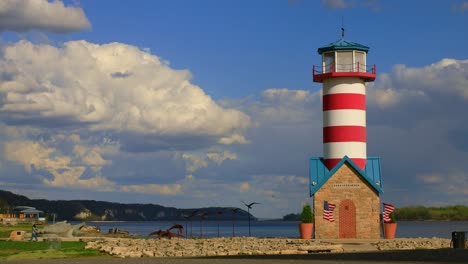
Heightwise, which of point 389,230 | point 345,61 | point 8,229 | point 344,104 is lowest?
point 389,230

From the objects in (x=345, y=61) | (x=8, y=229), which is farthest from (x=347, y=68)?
(x=8, y=229)

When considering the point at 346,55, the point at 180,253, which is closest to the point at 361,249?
the point at 180,253

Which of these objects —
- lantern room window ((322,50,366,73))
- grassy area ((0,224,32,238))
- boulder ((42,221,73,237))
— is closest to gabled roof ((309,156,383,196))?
lantern room window ((322,50,366,73))

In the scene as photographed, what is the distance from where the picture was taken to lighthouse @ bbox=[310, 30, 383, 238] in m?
46.0

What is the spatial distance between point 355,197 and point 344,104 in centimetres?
597

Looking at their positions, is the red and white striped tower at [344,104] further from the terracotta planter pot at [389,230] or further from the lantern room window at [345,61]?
the terracotta planter pot at [389,230]

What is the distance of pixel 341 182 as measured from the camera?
46062 millimetres

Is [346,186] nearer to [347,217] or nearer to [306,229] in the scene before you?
[347,217]

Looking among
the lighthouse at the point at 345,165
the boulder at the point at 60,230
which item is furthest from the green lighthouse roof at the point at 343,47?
the boulder at the point at 60,230

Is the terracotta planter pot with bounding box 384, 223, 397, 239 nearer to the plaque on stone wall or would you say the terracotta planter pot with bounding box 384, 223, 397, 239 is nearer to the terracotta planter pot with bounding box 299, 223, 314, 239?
the plaque on stone wall

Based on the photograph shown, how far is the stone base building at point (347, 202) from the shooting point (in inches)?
1810

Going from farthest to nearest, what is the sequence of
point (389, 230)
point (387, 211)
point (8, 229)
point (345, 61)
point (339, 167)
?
1. point (8, 229)
2. point (345, 61)
3. point (387, 211)
4. point (389, 230)
5. point (339, 167)

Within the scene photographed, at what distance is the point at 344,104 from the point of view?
46531 mm

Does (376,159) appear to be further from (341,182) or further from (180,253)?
(180,253)
